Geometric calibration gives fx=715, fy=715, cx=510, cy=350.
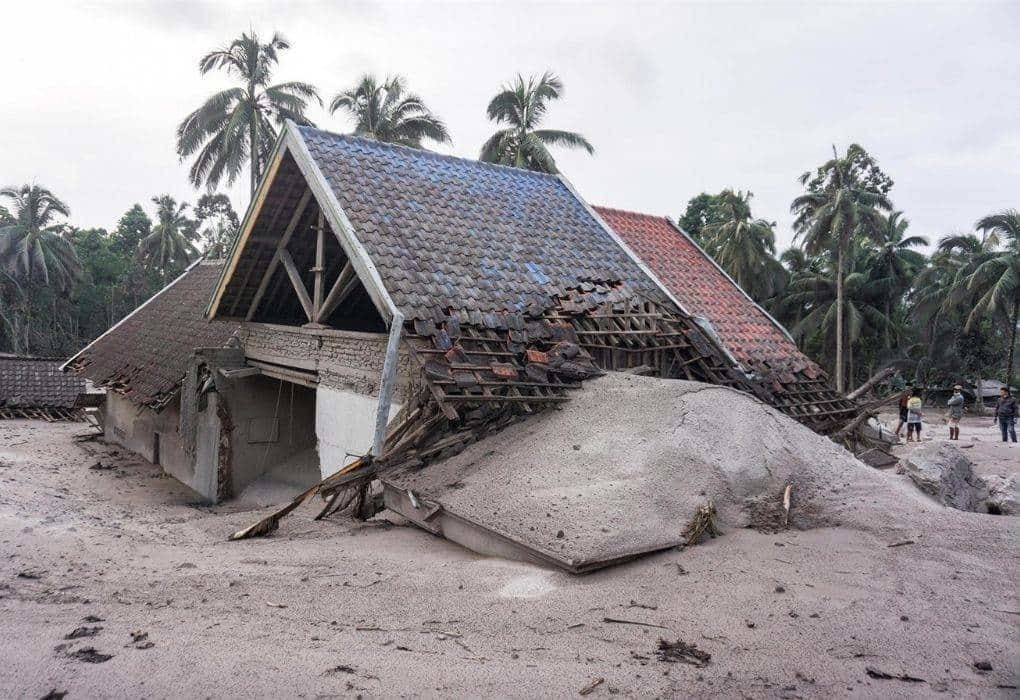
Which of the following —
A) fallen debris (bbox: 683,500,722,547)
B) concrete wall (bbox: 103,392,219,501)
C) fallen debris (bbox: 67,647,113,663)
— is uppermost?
fallen debris (bbox: 683,500,722,547)

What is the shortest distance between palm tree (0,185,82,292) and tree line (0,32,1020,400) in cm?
8

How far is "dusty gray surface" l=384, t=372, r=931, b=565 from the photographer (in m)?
5.89

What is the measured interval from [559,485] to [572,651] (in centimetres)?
247

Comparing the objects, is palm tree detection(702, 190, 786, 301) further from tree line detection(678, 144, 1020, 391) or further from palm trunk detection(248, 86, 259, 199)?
palm trunk detection(248, 86, 259, 199)

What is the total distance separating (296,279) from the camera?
38.0 ft

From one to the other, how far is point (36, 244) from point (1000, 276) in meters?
48.2

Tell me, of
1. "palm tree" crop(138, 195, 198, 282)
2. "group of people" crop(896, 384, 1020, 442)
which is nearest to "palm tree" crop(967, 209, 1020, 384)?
"group of people" crop(896, 384, 1020, 442)

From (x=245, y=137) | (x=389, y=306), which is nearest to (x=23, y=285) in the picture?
(x=245, y=137)

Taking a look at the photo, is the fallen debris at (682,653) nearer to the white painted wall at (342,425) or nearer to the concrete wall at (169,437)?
the white painted wall at (342,425)

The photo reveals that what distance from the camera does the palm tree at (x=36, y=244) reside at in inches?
1560

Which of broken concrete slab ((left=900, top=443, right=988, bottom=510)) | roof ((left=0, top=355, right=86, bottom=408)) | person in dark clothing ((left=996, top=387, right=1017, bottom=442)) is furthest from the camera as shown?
roof ((left=0, top=355, right=86, bottom=408))

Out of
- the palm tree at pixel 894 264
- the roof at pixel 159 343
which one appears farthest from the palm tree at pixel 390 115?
the palm tree at pixel 894 264

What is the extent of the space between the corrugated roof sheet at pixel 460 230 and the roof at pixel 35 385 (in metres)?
19.7

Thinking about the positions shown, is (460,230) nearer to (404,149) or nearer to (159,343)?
(404,149)
